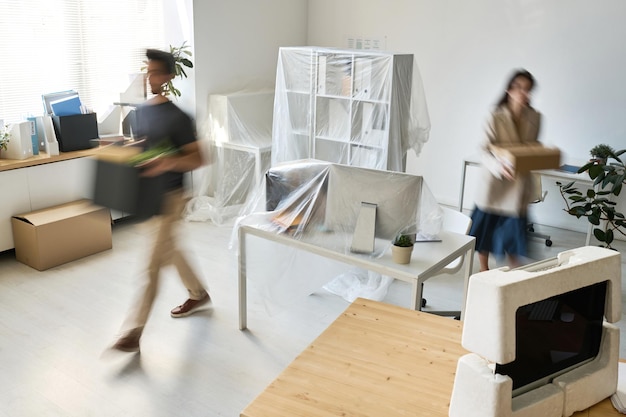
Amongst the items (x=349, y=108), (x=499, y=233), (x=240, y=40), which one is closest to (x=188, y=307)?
(x=499, y=233)

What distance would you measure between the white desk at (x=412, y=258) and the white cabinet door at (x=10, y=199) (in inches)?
77.1

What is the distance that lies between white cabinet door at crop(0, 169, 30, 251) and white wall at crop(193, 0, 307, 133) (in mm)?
1654

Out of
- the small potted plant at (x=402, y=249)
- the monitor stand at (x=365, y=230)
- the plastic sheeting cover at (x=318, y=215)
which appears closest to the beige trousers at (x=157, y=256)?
the plastic sheeting cover at (x=318, y=215)

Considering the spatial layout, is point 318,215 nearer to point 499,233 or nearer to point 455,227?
point 455,227

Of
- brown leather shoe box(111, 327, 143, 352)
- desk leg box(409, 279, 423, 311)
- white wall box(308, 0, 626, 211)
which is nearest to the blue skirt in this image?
desk leg box(409, 279, 423, 311)

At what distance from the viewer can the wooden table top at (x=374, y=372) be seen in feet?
5.02

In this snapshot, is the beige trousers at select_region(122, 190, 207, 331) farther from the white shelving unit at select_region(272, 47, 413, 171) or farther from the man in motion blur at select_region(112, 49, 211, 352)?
the white shelving unit at select_region(272, 47, 413, 171)

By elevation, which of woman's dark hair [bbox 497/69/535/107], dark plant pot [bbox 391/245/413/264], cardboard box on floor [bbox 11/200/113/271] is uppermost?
woman's dark hair [bbox 497/69/535/107]

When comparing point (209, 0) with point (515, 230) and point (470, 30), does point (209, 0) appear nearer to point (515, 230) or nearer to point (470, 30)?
point (470, 30)

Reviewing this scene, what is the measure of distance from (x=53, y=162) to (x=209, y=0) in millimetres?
1979

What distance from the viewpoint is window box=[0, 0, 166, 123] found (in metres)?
4.47

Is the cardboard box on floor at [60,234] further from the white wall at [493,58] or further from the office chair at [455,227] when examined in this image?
the white wall at [493,58]

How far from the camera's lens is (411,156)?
19.6 ft

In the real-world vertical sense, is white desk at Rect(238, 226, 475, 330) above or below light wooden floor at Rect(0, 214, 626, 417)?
above
